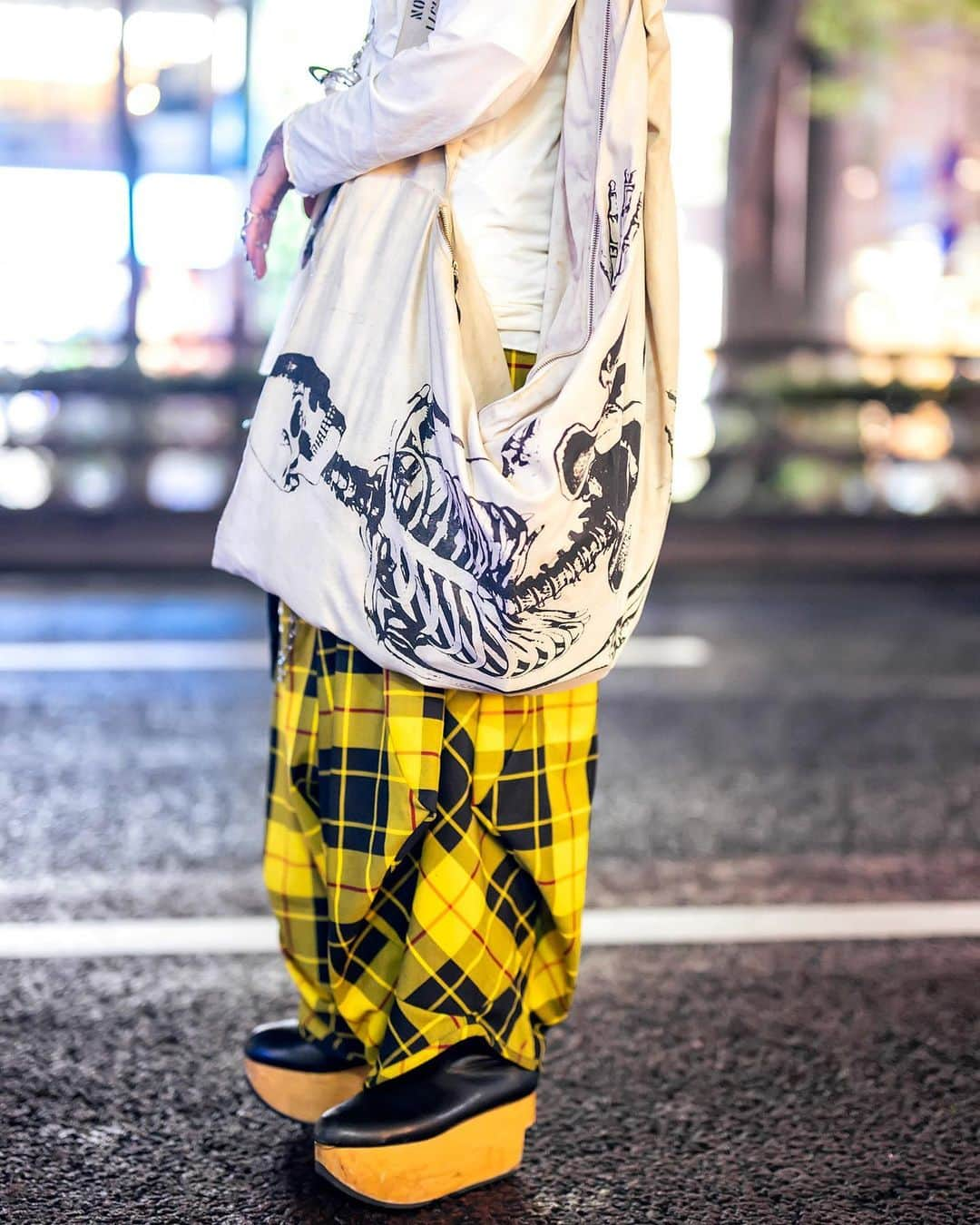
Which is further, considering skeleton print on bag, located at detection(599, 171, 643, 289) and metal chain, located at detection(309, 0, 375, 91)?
metal chain, located at detection(309, 0, 375, 91)

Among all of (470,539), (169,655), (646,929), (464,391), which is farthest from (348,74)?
(169,655)

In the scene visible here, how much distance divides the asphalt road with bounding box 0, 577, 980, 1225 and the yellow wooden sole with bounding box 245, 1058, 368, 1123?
46 millimetres

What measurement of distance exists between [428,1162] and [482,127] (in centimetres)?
110

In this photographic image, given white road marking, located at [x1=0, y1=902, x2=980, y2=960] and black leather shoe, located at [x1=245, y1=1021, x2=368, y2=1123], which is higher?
black leather shoe, located at [x1=245, y1=1021, x2=368, y2=1123]

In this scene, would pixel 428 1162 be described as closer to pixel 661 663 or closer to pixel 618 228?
pixel 618 228

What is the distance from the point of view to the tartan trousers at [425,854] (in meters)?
1.52

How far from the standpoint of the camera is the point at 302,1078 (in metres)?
1.67

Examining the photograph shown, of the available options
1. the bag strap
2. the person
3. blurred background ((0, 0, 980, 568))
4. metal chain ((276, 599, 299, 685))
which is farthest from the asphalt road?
blurred background ((0, 0, 980, 568))

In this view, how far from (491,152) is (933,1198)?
1247mm

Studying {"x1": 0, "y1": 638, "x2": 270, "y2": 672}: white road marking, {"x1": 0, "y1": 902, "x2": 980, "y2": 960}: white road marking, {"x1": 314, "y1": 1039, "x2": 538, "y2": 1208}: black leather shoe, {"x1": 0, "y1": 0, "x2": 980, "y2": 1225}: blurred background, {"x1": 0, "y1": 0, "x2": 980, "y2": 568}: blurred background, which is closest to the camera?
{"x1": 314, "y1": 1039, "x2": 538, "y2": 1208}: black leather shoe

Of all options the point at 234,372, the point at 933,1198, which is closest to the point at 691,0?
the point at 234,372

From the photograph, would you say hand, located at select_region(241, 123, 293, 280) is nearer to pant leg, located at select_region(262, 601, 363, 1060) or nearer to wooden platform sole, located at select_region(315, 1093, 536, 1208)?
pant leg, located at select_region(262, 601, 363, 1060)

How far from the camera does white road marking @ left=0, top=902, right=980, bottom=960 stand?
7.58ft

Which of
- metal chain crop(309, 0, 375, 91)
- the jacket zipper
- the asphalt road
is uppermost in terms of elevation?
metal chain crop(309, 0, 375, 91)
